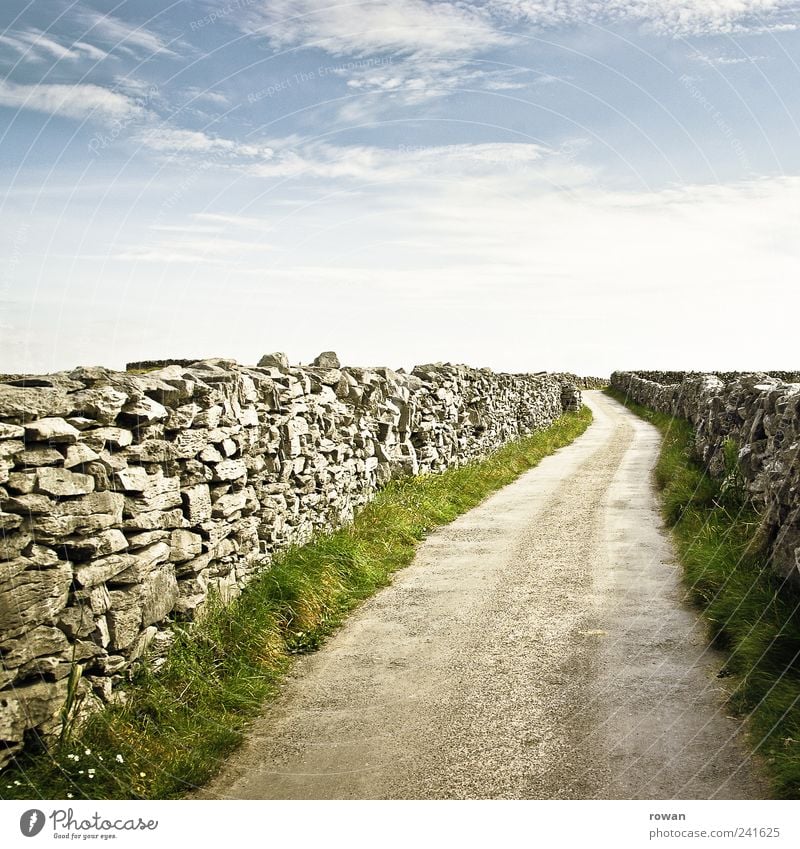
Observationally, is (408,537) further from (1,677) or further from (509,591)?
(1,677)

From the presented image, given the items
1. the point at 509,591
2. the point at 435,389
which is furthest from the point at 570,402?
the point at 509,591

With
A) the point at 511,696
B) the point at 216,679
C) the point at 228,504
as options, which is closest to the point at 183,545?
the point at 228,504

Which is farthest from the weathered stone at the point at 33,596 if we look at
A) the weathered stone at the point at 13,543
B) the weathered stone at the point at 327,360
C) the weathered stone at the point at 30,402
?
the weathered stone at the point at 327,360

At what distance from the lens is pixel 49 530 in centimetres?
455

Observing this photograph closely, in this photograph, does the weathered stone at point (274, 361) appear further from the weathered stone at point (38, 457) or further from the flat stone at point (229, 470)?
the weathered stone at point (38, 457)

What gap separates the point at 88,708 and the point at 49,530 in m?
1.24

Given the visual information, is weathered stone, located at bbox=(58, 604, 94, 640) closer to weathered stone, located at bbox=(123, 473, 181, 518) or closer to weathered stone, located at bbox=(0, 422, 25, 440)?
weathered stone, located at bbox=(123, 473, 181, 518)

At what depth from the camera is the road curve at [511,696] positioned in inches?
170

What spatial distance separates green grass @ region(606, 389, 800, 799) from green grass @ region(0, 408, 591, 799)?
3.46 meters

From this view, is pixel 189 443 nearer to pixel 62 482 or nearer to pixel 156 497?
pixel 156 497

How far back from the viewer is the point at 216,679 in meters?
5.50

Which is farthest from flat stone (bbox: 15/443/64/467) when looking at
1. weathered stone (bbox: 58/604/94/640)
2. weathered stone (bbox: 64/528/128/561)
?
weathered stone (bbox: 58/604/94/640)

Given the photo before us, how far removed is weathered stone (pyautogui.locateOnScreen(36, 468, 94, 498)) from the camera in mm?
4539

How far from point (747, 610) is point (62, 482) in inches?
224
